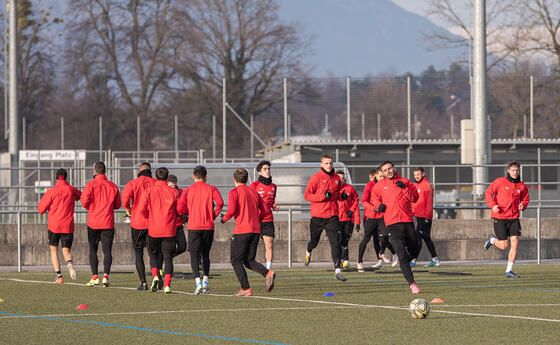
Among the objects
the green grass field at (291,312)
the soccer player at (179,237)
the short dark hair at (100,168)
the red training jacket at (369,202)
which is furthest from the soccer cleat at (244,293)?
the red training jacket at (369,202)

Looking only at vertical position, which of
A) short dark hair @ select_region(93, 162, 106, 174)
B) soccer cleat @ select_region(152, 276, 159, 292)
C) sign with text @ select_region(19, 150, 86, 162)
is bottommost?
soccer cleat @ select_region(152, 276, 159, 292)

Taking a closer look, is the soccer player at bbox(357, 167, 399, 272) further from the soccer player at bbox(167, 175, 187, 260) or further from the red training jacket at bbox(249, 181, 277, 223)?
the soccer player at bbox(167, 175, 187, 260)

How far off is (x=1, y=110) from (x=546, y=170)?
43.7 meters

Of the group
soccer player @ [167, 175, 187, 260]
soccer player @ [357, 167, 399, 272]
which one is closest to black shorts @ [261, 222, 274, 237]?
soccer player @ [167, 175, 187, 260]

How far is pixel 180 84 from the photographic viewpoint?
203 feet

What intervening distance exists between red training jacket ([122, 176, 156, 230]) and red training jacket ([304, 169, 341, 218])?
270 cm

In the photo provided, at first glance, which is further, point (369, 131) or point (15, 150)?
point (369, 131)

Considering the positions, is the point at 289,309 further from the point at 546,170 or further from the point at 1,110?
the point at 1,110

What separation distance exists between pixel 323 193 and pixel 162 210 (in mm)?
3066

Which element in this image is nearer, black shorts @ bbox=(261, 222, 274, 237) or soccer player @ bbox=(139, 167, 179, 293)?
soccer player @ bbox=(139, 167, 179, 293)

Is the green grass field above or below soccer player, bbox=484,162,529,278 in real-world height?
below

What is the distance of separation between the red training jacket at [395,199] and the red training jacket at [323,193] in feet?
7.77

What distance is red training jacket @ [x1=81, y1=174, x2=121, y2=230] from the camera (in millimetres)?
15039

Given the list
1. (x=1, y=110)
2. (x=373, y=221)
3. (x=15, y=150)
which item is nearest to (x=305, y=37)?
(x=1, y=110)
